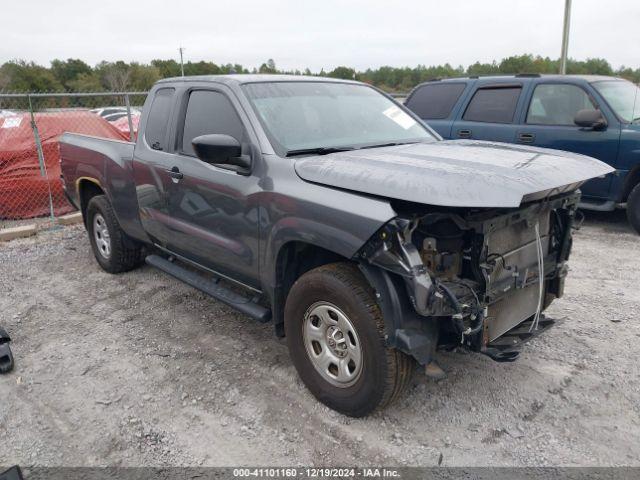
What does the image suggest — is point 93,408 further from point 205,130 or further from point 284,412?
point 205,130

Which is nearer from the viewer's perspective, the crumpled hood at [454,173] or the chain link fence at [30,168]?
the crumpled hood at [454,173]

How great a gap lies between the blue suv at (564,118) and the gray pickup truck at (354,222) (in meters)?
3.33

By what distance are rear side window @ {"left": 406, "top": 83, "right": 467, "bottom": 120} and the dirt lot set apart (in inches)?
153

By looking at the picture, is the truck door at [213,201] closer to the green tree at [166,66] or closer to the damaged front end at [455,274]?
the damaged front end at [455,274]

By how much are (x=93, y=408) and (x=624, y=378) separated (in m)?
3.34

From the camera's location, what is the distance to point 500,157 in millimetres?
3125

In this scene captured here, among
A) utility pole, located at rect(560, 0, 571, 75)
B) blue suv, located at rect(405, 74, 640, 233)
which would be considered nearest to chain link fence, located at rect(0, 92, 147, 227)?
blue suv, located at rect(405, 74, 640, 233)

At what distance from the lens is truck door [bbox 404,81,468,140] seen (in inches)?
307

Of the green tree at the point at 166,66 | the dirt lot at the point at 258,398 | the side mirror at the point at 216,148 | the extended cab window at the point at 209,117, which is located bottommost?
the dirt lot at the point at 258,398

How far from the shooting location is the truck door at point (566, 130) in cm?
653

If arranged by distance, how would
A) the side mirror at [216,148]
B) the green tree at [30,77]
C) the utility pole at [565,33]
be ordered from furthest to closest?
1. the green tree at [30,77]
2. the utility pole at [565,33]
3. the side mirror at [216,148]

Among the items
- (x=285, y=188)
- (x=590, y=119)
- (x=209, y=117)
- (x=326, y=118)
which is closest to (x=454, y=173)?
(x=285, y=188)

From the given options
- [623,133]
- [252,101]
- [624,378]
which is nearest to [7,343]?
[252,101]

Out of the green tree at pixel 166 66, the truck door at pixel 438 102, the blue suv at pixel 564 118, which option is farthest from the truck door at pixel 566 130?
the green tree at pixel 166 66
